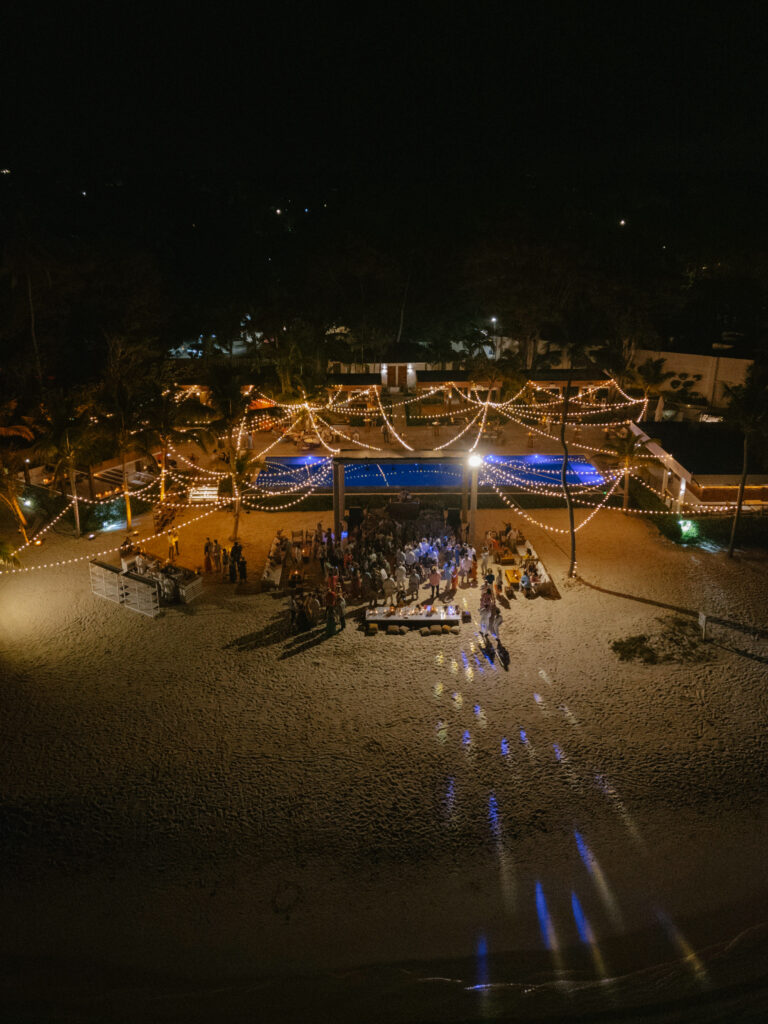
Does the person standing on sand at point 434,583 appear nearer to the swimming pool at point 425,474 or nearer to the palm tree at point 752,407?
the swimming pool at point 425,474

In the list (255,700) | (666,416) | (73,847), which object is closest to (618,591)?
(255,700)

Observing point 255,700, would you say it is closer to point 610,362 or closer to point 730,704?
point 730,704

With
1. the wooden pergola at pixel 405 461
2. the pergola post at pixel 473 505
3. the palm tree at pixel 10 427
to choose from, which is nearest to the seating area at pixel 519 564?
the pergola post at pixel 473 505

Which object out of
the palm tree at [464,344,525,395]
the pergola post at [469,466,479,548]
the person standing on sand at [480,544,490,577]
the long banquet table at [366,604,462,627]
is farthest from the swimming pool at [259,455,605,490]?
the long banquet table at [366,604,462,627]

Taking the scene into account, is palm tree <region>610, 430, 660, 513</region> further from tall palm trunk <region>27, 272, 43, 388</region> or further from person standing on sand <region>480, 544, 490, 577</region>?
tall palm trunk <region>27, 272, 43, 388</region>

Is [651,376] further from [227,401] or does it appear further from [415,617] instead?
[415,617]

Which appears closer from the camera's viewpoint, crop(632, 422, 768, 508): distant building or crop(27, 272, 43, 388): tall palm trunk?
crop(632, 422, 768, 508): distant building
